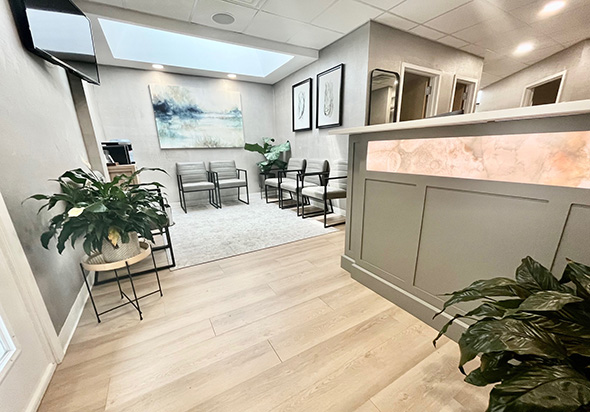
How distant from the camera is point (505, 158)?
0.98 meters

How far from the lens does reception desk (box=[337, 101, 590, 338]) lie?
842mm

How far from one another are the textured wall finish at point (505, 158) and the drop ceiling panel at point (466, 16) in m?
2.48

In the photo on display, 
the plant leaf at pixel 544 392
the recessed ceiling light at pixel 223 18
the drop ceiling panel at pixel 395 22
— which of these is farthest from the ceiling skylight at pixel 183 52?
the plant leaf at pixel 544 392

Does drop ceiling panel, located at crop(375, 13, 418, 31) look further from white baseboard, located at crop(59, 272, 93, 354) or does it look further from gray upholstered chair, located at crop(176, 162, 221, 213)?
white baseboard, located at crop(59, 272, 93, 354)

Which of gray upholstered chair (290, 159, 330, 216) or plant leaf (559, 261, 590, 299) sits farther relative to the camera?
gray upholstered chair (290, 159, 330, 216)

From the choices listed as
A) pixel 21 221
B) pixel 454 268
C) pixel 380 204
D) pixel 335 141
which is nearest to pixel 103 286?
pixel 21 221

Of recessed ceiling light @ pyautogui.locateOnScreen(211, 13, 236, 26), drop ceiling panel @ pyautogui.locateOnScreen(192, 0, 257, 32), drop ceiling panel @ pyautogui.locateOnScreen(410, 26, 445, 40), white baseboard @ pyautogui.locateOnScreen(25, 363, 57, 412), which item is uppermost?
recessed ceiling light @ pyautogui.locateOnScreen(211, 13, 236, 26)

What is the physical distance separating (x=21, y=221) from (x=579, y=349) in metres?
2.13

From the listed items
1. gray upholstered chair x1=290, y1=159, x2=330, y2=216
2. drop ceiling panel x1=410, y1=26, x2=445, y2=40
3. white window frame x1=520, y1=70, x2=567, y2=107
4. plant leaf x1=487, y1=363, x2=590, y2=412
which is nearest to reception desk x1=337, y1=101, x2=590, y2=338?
plant leaf x1=487, y1=363, x2=590, y2=412

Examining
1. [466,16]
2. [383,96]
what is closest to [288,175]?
[383,96]

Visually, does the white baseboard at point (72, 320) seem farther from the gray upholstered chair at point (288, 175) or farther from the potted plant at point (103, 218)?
the gray upholstered chair at point (288, 175)

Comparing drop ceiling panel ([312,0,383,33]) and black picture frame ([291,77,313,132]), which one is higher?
drop ceiling panel ([312,0,383,33])

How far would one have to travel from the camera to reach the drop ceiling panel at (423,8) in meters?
2.39

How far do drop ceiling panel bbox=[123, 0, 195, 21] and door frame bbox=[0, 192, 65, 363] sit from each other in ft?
8.27
